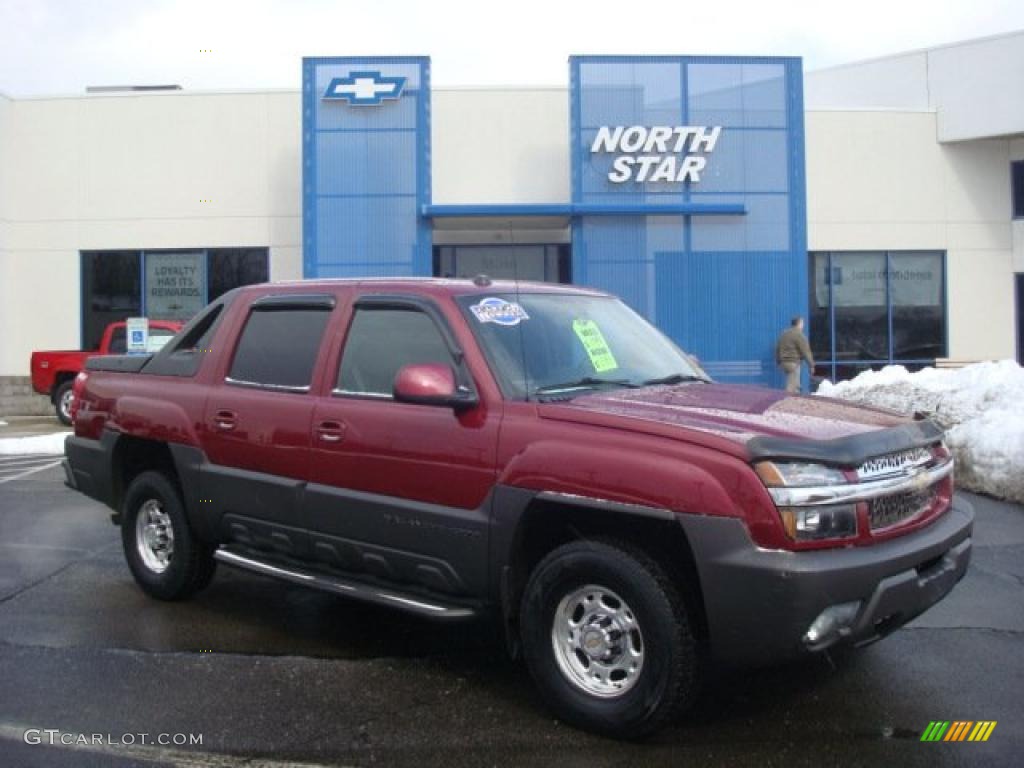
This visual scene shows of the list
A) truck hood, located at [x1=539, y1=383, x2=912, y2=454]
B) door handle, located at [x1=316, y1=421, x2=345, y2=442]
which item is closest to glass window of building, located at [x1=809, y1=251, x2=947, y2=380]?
truck hood, located at [x1=539, y1=383, x2=912, y2=454]

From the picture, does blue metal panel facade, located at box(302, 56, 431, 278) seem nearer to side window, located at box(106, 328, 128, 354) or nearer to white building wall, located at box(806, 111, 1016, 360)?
side window, located at box(106, 328, 128, 354)

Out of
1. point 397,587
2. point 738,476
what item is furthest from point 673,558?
point 397,587

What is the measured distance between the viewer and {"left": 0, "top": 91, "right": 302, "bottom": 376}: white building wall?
21141 mm

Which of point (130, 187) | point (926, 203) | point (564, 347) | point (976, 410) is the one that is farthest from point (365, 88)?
point (564, 347)

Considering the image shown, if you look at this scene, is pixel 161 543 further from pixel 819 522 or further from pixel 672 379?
pixel 819 522

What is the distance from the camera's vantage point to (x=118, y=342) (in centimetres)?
1852

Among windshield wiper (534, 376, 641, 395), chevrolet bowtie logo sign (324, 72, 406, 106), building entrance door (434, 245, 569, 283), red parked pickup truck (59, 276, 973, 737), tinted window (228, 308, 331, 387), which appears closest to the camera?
red parked pickup truck (59, 276, 973, 737)

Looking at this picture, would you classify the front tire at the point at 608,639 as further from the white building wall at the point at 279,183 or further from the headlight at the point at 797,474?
the white building wall at the point at 279,183

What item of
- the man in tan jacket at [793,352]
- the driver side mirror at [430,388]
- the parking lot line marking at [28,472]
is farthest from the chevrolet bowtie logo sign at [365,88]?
the driver side mirror at [430,388]

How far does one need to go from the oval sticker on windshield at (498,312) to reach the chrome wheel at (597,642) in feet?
4.47

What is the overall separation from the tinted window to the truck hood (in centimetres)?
161

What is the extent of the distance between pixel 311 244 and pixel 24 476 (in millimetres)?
8472

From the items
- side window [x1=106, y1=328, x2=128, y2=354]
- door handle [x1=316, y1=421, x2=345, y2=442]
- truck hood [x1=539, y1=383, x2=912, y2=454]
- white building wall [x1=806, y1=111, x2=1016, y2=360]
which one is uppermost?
white building wall [x1=806, y1=111, x2=1016, y2=360]

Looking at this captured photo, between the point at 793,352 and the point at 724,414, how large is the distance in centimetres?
1484
